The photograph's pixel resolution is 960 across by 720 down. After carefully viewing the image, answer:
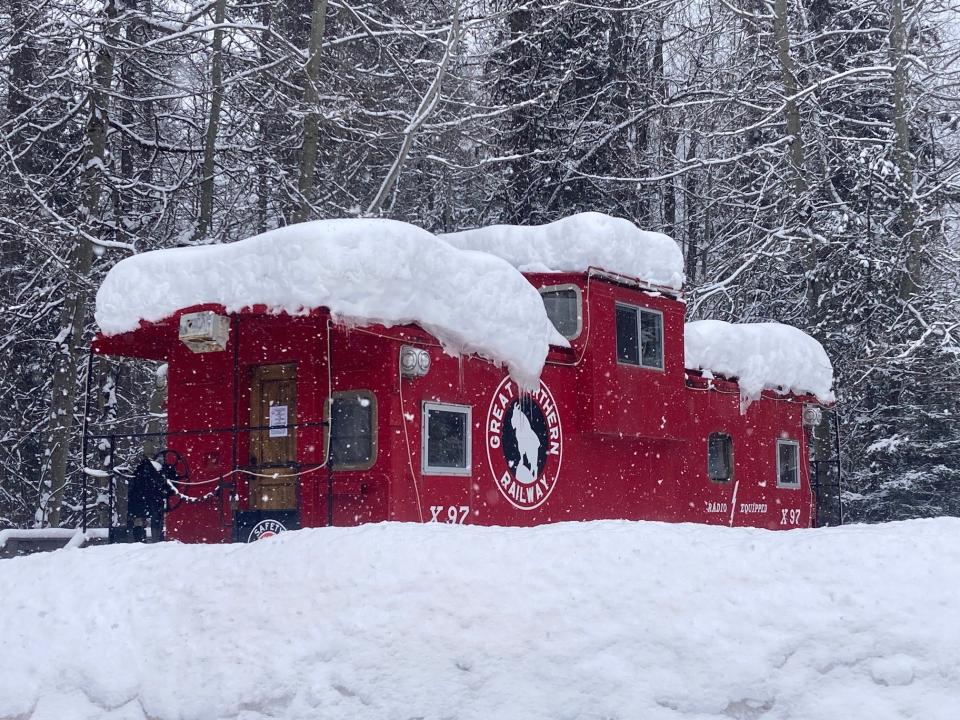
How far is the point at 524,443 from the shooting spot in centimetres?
1123

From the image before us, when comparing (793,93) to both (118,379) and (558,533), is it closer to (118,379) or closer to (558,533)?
(118,379)

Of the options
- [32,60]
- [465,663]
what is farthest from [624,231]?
[32,60]

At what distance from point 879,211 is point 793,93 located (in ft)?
10.2

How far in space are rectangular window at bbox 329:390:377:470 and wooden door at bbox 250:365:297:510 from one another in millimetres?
611

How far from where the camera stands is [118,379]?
21156 mm

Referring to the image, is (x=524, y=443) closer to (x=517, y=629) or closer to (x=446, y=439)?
(x=446, y=439)

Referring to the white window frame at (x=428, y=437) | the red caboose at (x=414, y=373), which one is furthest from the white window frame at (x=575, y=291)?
the white window frame at (x=428, y=437)

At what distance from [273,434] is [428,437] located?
67.1 inches

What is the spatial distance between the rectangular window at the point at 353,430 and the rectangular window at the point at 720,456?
5.88m

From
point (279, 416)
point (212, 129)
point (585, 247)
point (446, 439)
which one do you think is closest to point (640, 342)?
point (585, 247)

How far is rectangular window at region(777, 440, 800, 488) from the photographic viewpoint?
52.0 ft

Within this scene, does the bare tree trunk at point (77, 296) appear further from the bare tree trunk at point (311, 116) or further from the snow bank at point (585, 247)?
the snow bank at point (585, 247)

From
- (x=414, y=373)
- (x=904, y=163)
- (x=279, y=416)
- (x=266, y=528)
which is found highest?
(x=904, y=163)

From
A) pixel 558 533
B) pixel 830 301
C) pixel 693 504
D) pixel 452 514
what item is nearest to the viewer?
pixel 558 533
